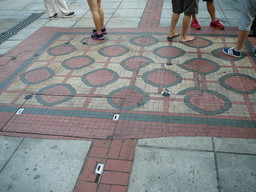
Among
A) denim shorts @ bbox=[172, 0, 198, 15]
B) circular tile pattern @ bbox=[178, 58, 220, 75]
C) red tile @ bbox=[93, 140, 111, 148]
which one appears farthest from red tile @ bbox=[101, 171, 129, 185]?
denim shorts @ bbox=[172, 0, 198, 15]

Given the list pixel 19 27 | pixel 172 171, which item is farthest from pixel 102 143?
pixel 19 27

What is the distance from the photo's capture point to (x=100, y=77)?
4.04 m

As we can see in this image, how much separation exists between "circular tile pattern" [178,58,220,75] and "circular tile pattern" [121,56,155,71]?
63cm

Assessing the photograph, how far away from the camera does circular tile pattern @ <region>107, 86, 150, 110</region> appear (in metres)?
3.36

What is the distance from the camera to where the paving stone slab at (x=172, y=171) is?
89.7 inches

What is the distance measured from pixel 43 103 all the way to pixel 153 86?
1732 mm

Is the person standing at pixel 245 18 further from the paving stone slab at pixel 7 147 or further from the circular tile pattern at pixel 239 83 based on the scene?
the paving stone slab at pixel 7 147

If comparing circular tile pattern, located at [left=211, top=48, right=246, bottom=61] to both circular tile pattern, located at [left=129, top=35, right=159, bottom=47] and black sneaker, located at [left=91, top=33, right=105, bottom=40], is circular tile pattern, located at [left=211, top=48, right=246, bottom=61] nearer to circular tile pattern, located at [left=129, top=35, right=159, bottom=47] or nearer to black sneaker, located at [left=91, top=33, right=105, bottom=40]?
circular tile pattern, located at [left=129, top=35, right=159, bottom=47]

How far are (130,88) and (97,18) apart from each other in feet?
7.07

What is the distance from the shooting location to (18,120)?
129 inches

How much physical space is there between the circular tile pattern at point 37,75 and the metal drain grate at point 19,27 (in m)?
2.06

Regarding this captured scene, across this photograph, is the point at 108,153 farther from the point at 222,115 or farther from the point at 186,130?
the point at 222,115

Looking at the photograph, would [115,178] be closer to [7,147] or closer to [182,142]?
[182,142]

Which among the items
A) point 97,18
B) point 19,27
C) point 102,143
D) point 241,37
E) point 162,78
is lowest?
point 19,27
